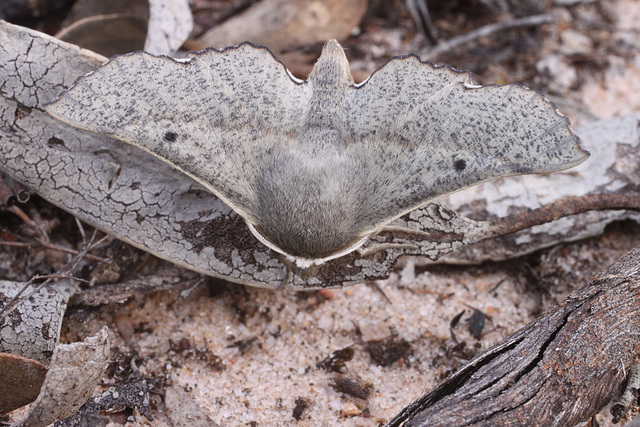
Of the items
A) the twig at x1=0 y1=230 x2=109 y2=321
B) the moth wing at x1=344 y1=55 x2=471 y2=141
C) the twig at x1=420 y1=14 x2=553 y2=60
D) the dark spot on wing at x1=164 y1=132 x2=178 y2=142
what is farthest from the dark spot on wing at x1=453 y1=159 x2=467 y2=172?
the twig at x1=420 y1=14 x2=553 y2=60

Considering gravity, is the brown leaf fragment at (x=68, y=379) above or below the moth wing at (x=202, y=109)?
below

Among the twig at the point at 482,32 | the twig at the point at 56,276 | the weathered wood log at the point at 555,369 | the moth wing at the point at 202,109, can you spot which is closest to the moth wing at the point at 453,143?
the moth wing at the point at 202,109

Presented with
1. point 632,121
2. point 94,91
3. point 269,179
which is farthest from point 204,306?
point 632,121

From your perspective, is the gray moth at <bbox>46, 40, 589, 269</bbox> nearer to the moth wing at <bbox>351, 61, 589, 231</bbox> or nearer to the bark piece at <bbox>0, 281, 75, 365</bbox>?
the moth wing at <bbox>351, 61, 589, 231</bbox>

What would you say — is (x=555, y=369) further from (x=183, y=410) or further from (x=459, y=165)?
(x=183, y=410)

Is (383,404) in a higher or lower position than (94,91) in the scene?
lower

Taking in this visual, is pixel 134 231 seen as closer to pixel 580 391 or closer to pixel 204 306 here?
pixel 204 306

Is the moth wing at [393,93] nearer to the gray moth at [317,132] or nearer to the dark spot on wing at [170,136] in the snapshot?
the gray moth at [317,132]

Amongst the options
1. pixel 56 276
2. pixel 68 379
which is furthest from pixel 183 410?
pixel 56 276
